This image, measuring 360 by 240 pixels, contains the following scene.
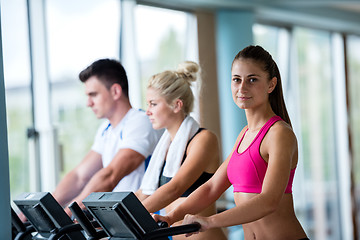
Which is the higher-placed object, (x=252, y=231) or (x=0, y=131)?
(x=0, y=131)

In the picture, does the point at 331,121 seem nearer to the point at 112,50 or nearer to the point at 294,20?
the point at 294,20

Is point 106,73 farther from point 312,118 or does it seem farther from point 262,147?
point 312,118

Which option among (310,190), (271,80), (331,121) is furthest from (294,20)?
(271,80)

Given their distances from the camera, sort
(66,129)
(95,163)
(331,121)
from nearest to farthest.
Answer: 1. (95,163)
2. (66,129)
3. (331,121)

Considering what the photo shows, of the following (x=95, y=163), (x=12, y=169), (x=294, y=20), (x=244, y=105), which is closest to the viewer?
(x=244, y=105)

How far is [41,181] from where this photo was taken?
4582 millimetres

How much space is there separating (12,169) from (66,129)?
24.8 inches

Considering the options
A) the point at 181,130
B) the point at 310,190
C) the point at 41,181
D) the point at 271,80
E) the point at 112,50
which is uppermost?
the point at 112,50

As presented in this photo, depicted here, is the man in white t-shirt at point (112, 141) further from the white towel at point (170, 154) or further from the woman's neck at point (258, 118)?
the woman's neck at point (258, 118)

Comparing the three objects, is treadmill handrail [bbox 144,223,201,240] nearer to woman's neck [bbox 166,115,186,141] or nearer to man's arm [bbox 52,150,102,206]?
woman's neck [bbox 166,115,186,141]

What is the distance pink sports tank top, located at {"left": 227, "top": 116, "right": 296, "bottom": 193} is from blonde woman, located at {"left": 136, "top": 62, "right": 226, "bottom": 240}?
0.42 m

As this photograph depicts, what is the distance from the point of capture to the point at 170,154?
2.55 meters

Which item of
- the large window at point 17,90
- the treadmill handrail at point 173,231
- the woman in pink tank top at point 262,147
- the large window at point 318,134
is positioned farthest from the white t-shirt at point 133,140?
the large window at point 318,134

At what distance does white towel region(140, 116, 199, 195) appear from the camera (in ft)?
8.32
